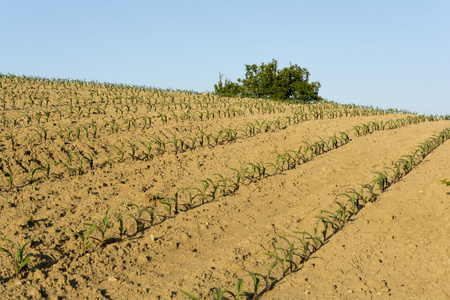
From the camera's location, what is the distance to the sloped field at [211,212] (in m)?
3.82

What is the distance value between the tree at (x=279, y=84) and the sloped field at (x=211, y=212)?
76.6 ft

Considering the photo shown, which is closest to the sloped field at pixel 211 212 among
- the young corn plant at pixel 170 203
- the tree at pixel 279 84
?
the young corn plant at pixel 170 203

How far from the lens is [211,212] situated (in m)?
5.32

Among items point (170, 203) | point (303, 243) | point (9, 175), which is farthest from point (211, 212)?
point (9, 175)

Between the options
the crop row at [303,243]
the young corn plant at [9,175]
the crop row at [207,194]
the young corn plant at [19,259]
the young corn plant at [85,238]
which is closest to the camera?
the crop row at [303,243]

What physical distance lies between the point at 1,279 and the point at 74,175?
2.87m

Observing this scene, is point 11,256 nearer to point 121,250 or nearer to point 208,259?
point 121,250

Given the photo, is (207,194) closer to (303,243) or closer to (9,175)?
(303,243)

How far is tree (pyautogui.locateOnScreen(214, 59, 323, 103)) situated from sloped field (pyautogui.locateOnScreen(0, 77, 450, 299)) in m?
23.4

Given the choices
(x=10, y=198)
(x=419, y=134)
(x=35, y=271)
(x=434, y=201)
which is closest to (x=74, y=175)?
(x=10, y=198)

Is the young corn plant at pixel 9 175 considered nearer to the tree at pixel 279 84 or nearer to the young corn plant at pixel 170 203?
the young corn plant at pixel 170 203

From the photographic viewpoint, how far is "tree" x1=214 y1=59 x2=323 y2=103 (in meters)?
32.4

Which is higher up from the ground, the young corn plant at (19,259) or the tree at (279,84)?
the tree at (279,84)

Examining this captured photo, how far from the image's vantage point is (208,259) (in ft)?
14.0
